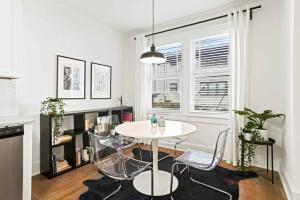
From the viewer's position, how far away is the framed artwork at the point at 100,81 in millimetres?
3568

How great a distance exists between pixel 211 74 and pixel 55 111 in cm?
283

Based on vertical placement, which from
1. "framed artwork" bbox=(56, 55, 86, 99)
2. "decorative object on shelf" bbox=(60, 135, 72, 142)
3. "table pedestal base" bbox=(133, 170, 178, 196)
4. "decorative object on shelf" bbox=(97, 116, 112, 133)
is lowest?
"table pedestal base" bbox=(133, 170, 178, 196)

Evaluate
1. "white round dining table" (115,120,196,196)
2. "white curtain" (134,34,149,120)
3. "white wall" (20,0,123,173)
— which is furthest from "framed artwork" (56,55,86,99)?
"white round dining table" (115,120,196,196)

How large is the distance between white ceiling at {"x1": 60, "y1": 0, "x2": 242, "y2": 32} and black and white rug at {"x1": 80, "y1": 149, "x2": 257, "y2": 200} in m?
2.84

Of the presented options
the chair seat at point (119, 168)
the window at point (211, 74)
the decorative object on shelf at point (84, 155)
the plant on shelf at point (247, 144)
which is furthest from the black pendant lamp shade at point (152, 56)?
the decorative object on shelf at point (84, 155)

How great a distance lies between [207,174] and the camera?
2.58 m

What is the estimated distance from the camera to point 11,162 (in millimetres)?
1663

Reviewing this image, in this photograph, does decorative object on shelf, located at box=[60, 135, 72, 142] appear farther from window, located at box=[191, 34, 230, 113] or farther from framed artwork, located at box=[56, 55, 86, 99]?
window, located at box=[191, 34, 230, 113]

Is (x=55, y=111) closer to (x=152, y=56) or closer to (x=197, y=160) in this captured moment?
(x=152, y=56)

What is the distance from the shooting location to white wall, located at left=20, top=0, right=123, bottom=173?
8.35 feet

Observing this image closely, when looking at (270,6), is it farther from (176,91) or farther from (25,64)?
(25,64)

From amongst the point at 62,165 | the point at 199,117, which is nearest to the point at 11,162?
the point at 62,165

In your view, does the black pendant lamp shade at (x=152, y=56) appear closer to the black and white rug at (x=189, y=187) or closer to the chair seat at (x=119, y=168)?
the chair seat at (x=119, y=168)

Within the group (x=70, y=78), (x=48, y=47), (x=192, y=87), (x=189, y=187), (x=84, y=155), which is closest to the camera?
(x=189, y=187)
